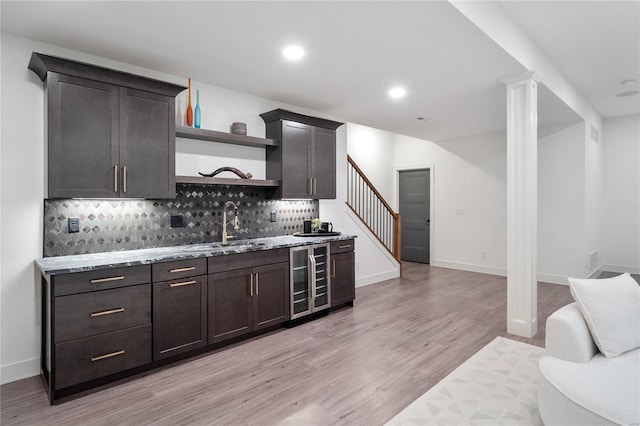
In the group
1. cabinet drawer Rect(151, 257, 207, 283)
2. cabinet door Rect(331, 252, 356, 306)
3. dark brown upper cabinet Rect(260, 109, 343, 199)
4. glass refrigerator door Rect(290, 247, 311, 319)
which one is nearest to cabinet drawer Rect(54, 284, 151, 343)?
cabinet drawer Rect(151, 257, 207, 283)

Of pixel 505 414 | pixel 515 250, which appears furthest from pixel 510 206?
pixel 505 414


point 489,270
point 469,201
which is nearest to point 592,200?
point 469,201

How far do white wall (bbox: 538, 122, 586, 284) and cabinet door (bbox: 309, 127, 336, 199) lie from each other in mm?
3827

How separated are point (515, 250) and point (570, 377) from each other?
78.7 inches

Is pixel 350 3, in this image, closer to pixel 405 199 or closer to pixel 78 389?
pixel 78 389

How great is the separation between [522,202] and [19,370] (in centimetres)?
463

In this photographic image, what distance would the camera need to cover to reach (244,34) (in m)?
2.80

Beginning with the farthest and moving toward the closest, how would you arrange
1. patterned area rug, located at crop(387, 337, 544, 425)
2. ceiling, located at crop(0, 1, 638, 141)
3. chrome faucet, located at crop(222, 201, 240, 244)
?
chrome faucet, located at crop(222, 201, 240, 244) < ceiling, located at crop(0, 1, 638, 141) < patterned area rug, located at crop(387, 337, 544, 425)

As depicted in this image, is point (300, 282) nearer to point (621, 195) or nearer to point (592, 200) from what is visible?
point (592, 200)

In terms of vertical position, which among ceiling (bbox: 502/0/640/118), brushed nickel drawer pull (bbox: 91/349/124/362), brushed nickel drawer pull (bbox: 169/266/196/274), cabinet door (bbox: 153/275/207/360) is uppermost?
ceiling (bbox: 502/0/640/118)

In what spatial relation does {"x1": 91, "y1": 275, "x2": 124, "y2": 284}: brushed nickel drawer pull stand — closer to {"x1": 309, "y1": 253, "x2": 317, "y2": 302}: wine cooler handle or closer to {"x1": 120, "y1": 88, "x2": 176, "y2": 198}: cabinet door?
{"x1": 120, "y1": 88, "x2": 176, "y2": 198}: cabinet door

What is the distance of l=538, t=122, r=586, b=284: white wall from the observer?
18.7 feet

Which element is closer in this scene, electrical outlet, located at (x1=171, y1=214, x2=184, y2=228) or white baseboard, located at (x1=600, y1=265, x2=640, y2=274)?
electrical outlet, located at (x1=171, y1=214, x2=184, y2=228)

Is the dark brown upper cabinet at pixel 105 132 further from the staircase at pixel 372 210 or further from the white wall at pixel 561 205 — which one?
the white wall at pixel 561 205
